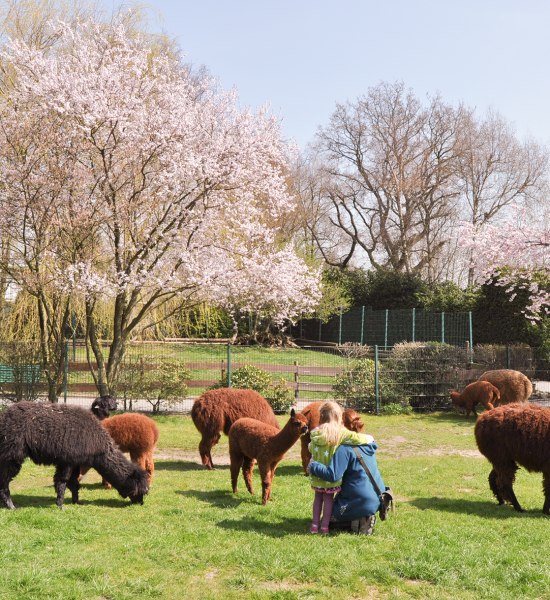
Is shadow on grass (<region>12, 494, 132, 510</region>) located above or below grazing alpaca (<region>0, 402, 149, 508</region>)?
below

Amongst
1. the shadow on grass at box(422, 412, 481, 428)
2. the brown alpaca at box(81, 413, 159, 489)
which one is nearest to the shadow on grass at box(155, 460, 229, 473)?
the brown alpaca at box(81, 413, 159, 489)

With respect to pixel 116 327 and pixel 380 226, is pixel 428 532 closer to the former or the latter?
pixel 116 327

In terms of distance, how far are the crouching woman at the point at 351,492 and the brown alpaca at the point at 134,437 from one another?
3326mm

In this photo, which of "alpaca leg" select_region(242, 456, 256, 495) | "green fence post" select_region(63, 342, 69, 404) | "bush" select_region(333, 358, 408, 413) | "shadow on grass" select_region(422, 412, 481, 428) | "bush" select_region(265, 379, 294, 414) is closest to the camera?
"alpaca leg" select_region(242, 456, 256, 495)

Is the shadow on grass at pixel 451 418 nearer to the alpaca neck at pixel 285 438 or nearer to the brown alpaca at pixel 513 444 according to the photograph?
the brown alpaca at pixel 513 444

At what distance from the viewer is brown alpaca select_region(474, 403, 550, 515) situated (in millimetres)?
7684

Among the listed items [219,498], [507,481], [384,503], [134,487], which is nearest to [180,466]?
[219,498]

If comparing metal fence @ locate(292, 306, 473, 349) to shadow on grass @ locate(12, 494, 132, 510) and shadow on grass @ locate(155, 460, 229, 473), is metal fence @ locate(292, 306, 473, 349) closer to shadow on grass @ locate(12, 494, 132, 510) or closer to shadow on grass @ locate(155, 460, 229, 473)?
shadow on grass @ locate(155, 460, 229, 473)

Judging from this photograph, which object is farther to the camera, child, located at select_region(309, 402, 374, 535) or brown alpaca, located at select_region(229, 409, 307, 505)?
brown alpaca, located at select_region(229, 409, 307, 505)

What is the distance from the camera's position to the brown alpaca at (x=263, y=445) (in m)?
7.59

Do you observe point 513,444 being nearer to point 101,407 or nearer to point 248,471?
point 248,471

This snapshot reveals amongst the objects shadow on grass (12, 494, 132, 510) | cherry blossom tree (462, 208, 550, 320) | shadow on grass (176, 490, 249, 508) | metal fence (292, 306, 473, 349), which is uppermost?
cherry blossom tree (462, 208, 550, 320)

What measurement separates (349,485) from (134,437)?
3684mm

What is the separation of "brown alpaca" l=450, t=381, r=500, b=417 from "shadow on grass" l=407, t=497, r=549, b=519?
8.41m
